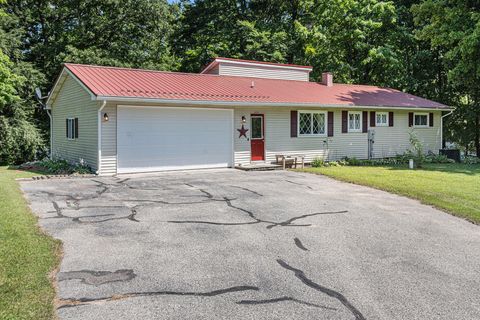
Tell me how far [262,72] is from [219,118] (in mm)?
6282

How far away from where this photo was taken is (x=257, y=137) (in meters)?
15.5

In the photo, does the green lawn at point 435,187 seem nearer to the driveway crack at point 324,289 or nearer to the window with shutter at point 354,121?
the driveway crack at point 324,289

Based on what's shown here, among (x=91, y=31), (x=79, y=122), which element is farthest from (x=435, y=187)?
(x=91, y=31)

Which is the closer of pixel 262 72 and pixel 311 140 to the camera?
pixel 311 140

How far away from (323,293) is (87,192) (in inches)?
275

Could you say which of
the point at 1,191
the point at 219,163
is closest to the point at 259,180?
the point at 219,163

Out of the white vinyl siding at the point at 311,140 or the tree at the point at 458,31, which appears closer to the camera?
the white vinyl siding at the point at 311,140

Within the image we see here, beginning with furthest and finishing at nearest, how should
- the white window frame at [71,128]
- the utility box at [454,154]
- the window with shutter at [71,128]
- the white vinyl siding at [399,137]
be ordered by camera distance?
the utility box at [454,154], the white vinyl siding at [399,137], the white window frame at [71,128], the window with shutter at [71,128]

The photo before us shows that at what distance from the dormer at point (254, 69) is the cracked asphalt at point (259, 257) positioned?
1106 centimetres

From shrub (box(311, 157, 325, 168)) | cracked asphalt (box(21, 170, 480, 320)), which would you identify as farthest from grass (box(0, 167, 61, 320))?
shrub (box(311, 157, 325, 168))

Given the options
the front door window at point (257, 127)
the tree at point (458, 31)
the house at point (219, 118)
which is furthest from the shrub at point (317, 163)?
the tree at point (458, 31)

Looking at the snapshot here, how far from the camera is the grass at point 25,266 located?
341 centimetres

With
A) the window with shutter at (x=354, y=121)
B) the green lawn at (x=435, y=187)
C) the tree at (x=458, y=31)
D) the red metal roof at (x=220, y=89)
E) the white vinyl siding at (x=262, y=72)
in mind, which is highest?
the tree at (x=458, y=31)

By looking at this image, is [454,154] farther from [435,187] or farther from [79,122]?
[79,122]
